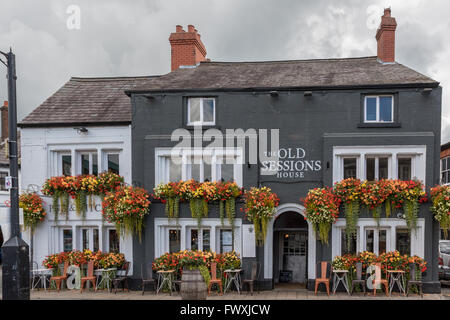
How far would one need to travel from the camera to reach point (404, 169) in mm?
15047

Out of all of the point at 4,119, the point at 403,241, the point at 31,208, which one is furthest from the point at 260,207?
the point at 4,119

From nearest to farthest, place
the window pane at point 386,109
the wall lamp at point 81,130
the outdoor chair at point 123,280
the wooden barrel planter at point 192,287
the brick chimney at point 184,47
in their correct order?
the wooden barrel planter at point 192,287 < the outdoor chair at point 123,280 < the window pane at point 386,109 < the wall lamp at point 81,130 < the brick chimney at point 184,47

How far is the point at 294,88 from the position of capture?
1524 centimetres

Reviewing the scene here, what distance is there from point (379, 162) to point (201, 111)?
6.66m

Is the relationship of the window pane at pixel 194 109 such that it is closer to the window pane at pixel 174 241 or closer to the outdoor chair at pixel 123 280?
the window pane at pixel 174 241

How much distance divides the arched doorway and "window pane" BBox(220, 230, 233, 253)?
1.95 metres

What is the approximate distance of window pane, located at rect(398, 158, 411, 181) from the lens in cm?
1498

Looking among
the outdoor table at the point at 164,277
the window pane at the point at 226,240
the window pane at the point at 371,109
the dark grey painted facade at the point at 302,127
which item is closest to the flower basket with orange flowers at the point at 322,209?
the dark grey painted facade at the point at 302,127

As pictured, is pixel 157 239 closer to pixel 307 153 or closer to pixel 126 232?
pixel 126 232

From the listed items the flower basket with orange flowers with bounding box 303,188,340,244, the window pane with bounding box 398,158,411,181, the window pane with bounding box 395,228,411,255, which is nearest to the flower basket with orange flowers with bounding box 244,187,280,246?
the flower basket with orange flowers with bounding box 303,188,340,244

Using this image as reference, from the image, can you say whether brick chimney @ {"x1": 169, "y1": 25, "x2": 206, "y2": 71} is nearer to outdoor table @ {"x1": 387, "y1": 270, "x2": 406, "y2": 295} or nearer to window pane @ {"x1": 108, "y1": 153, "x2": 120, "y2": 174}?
window pane @ {"x1": 108, "y1": 153, "x2": 120, "y2": 174}

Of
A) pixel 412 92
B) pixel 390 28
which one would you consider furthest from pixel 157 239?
pixel 390 28

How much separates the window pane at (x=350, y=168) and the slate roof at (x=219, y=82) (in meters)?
2.61

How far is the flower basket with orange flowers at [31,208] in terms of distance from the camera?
1577cm
